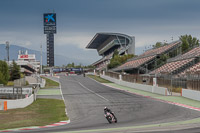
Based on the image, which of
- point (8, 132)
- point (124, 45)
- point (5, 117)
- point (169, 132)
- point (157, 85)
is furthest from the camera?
point (124, 45)

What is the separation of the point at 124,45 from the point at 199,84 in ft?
397

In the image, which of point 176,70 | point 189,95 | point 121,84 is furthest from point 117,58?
point 189,95

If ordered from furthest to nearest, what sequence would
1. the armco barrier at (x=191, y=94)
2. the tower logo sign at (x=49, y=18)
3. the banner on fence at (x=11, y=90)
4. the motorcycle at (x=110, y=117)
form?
the tower logo sign at (x=49, y=18) < the banner on fence at (x=11, y=90) < the armco barrier at (x=191, y=94) < the motorcycle at (x=110, y=117)

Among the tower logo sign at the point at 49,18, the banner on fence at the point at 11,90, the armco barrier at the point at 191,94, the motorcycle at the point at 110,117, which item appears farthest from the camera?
the tower logo sign at the point at 49,18

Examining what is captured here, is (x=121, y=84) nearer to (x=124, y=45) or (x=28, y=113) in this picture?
(x=28, y=113)

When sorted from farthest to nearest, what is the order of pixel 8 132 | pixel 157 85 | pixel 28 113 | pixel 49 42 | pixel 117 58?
1. pixel 49 42
2. pixel 117 58
3. pixel 157 85
4. pixel 28 113
5. pixel 8 132

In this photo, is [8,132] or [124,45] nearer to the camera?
[8,132]

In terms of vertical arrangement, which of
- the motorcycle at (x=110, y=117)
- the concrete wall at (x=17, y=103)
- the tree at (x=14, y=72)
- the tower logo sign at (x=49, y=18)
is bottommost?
the concrete wall at (x=17, y=103)

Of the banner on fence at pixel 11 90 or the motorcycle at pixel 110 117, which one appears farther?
the banner on fence at pixel 11 90

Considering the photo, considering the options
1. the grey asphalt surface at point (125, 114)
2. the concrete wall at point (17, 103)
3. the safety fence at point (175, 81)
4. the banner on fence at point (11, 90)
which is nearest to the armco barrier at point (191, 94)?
the safety fence at point (175, 81)

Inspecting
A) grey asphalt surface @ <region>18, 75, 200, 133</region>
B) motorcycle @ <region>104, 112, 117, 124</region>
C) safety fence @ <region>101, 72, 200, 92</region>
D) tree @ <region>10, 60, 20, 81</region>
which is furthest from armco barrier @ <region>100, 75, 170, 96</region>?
tree @ <region>10, 60, 20, 81</region>

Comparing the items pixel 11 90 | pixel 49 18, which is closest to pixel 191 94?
pixel 11 90

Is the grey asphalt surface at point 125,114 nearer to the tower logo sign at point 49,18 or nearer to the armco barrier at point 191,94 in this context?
the armco barrier at point 191,94

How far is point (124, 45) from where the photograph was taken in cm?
15050
